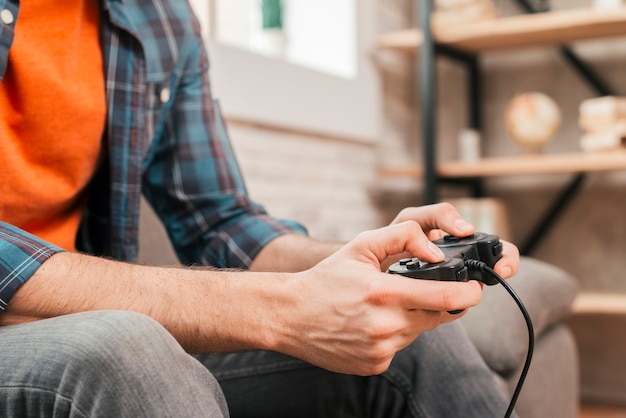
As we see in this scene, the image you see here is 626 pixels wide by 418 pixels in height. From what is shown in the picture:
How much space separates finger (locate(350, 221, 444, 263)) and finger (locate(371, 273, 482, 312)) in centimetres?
3

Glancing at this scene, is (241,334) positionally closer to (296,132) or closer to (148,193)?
(148,193)

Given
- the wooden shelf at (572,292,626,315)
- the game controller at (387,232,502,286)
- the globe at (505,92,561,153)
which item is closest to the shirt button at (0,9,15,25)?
the game controller at (387,232,502,286)

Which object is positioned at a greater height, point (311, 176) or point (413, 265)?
point (413, 265)

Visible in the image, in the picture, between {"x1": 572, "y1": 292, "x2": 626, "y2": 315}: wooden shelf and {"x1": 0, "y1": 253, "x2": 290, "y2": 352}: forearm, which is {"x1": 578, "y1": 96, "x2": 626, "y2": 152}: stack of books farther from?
{"x1": 0, "y1": 253, "x2": 290, "y2": 352}: forearm

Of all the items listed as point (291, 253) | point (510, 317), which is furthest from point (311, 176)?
point (291, 253)

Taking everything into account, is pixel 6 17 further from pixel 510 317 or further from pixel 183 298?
pixel 510 317

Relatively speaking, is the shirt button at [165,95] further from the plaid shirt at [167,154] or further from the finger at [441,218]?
the finger at [441,218]

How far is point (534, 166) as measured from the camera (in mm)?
2309

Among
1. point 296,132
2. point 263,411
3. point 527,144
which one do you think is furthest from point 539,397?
point 527,144

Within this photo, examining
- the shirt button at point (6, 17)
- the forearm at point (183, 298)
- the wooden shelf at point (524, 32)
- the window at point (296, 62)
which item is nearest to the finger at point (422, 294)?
the forearm at point (183, 298)

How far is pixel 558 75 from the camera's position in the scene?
104 inches

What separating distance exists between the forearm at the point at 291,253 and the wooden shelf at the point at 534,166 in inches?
56.6

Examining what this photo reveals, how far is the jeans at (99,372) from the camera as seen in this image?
54 cm

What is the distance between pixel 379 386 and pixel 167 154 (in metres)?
0.46
